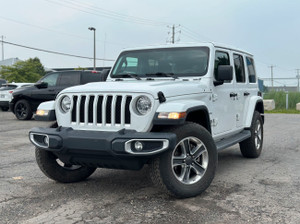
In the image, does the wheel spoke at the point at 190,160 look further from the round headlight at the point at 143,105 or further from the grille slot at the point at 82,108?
the grille slot at the point at 82,108

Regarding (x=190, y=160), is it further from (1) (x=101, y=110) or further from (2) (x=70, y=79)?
(2) (x=70, y=79)

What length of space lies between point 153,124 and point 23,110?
38.4 ft

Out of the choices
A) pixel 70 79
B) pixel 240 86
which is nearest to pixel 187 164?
pixel 240 86

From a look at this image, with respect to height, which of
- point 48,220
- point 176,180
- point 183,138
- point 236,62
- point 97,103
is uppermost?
point 236,62

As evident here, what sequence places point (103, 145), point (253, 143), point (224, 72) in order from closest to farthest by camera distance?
point (103, 145), point (224, 72), point (253, 143)

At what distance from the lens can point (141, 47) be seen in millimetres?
5938

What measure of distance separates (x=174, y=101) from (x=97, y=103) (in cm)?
86

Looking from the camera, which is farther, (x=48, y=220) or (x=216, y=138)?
(x=216, y=138)

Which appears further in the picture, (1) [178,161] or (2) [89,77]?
(2) [89,77]

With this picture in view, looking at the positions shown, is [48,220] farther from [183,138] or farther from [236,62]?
[236,62]

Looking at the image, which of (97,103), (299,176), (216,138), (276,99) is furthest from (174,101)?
(276,99)

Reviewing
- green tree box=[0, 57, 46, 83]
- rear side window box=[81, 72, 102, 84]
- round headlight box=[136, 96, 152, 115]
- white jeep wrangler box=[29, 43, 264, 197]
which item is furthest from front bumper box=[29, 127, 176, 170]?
green tree box=[0, 57, 46, 83]

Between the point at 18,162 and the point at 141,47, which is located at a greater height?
the point at 141,47

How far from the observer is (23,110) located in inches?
577
